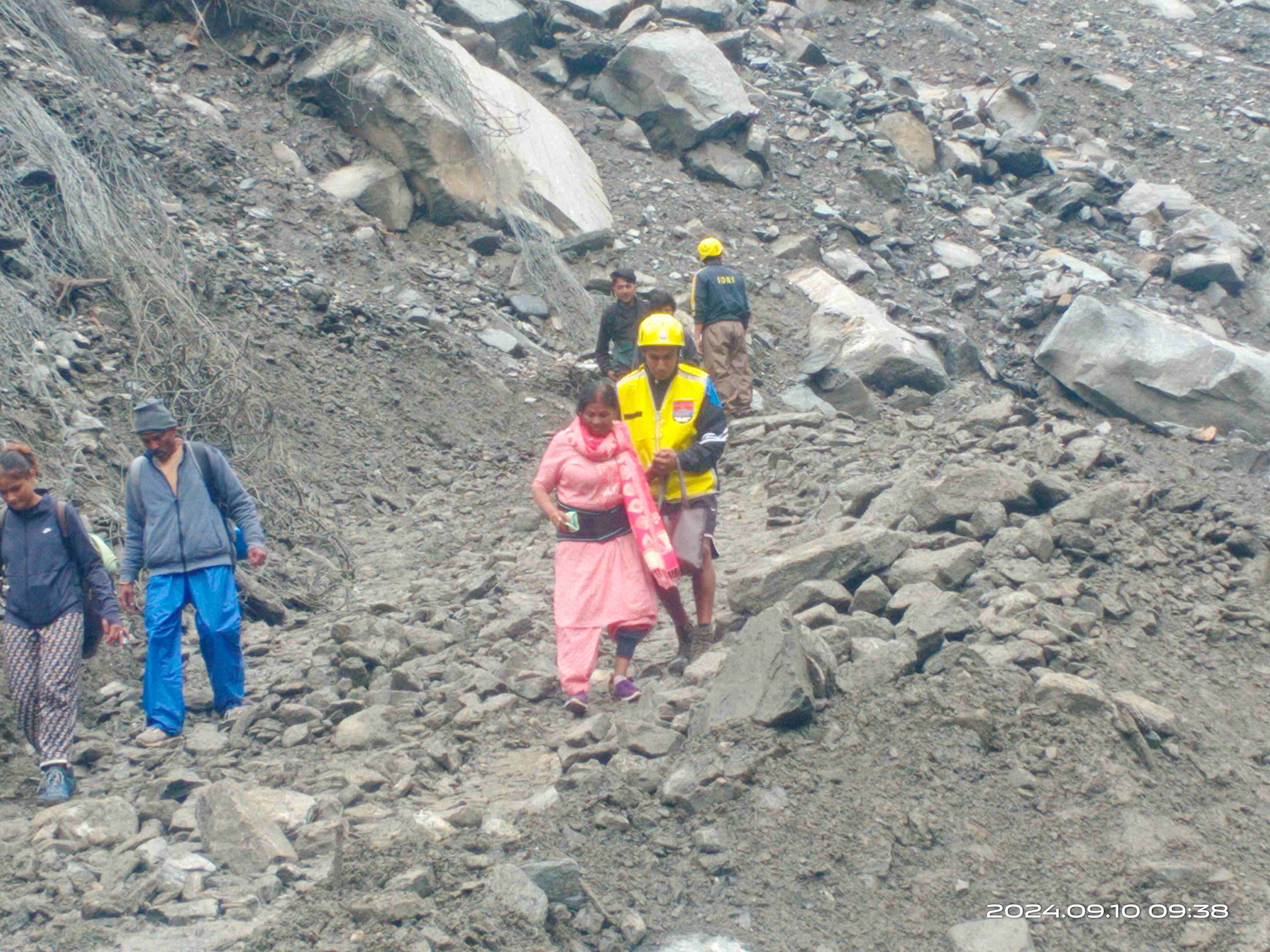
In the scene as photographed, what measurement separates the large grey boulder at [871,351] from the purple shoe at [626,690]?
590 centimetres

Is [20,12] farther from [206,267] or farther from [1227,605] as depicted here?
[1227,605]

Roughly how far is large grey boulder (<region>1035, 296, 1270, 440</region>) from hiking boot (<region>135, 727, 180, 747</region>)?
8.30m

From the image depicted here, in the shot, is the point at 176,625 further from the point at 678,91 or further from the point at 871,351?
the point at 678,91

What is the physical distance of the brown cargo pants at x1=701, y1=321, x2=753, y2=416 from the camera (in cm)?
901

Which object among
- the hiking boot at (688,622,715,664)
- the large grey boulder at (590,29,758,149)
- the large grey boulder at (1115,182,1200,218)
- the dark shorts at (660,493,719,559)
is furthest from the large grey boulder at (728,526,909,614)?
the large grey boulder at (1115,182,1200,218)

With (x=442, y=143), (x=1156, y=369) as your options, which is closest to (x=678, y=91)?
(x=442, y=143)

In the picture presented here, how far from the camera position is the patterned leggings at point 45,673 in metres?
4.33

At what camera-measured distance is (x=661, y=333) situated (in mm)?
4648

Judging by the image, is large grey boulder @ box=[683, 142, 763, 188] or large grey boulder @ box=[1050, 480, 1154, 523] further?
large grey boulder @ box=[683, 142, 763, 188]

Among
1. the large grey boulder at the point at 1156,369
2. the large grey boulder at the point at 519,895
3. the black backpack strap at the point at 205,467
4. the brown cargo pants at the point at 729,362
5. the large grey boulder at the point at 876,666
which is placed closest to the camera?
the large grey boulder at the point at 519,895

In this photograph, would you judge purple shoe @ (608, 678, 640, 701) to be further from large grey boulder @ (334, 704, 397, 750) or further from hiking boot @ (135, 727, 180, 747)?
hiking boot @ (135, 727, 180, 747)

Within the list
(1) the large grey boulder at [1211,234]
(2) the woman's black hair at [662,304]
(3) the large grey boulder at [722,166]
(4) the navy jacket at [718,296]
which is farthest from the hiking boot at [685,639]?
(1) the large grey boulder at [1211,234]

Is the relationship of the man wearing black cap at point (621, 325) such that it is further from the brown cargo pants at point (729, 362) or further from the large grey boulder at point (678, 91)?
the large grey boulder at point (678, 91)

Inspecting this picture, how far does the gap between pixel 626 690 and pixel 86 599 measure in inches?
77.2
